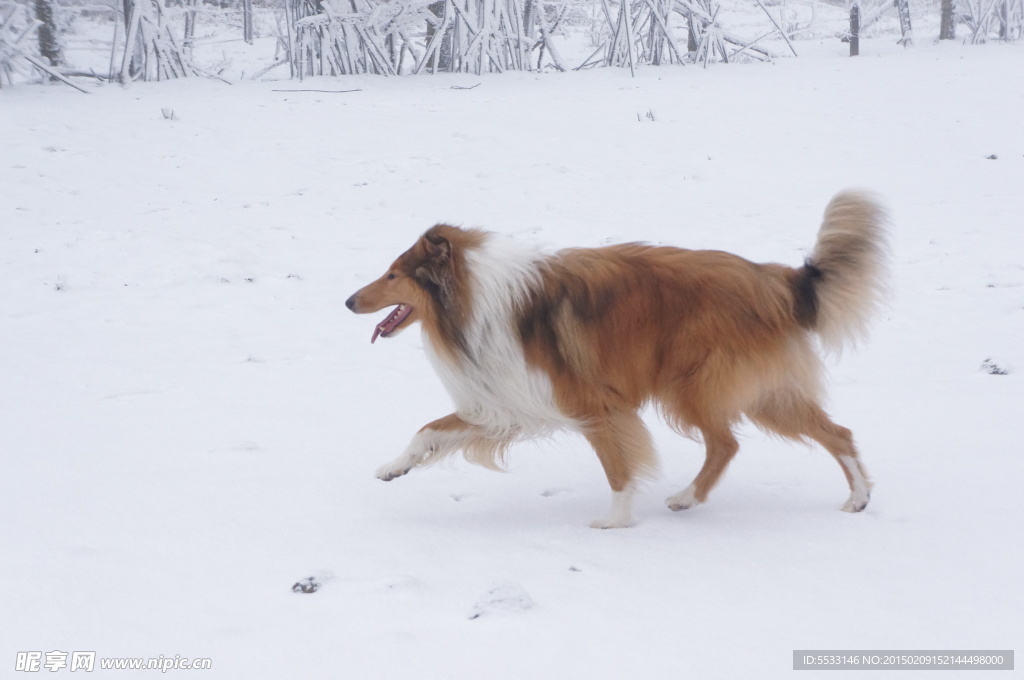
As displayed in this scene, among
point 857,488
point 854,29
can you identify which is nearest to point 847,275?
point 857,488

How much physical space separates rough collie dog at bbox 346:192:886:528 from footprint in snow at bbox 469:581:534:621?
39.6 inches

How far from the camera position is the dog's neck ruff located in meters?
3.72

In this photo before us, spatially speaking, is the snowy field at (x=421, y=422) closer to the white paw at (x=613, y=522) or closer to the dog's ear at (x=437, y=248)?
the white paw at (x=613, y=522)

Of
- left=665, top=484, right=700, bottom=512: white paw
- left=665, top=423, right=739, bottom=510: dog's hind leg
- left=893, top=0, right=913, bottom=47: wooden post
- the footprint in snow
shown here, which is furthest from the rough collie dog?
left=893, top=0, right=913, bottom=47: wooden post

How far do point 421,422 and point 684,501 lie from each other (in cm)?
174

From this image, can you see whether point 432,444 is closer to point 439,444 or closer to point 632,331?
point 439,444

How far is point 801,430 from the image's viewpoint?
3.82m

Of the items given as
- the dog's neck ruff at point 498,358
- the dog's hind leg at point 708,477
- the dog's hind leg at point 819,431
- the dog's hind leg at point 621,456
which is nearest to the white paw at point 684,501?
the dog's hind leg at point 708,477

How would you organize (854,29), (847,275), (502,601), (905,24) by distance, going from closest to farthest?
(502,601) < (847,275) < (854,29) < (905,24)

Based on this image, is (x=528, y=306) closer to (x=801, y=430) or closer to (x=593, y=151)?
(x=801, y=430)

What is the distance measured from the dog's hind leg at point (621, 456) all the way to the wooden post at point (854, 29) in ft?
62.2

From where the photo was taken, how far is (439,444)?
12.9 ft

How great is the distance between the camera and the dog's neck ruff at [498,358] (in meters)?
3.72

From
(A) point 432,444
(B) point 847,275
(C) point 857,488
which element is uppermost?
(B) point 847,275
